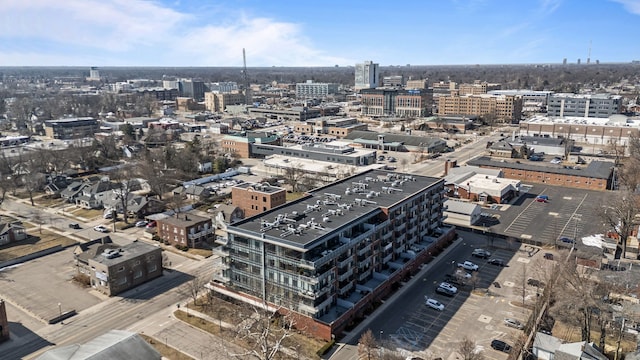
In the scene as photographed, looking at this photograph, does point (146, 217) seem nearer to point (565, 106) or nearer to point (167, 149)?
point (167, 149)

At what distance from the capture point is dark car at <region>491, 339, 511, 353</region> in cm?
3062

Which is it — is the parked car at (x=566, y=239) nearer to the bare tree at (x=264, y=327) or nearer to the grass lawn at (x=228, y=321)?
the grass lawn at (x=228, y=321)

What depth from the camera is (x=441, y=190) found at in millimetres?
50188

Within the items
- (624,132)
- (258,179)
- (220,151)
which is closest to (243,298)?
(258,179)

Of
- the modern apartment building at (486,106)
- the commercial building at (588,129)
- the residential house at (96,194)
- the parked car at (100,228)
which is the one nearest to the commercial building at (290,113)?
the modern apartment building at (486,106)

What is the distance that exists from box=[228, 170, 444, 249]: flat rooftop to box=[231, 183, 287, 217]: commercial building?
9883 millimetres

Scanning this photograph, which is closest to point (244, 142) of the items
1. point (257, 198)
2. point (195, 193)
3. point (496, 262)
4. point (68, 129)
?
point (195, 193)

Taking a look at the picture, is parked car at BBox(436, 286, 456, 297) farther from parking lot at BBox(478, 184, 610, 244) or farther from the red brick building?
the red brick building

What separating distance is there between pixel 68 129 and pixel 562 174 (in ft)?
A: 380

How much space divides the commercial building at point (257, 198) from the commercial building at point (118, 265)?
15.4 metres

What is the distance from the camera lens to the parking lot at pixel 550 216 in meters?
52.3

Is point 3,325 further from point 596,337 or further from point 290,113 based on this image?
point 290,113

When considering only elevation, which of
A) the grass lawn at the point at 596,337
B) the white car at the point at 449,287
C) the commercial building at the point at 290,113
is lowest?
the grass lawn at the point at 596,337

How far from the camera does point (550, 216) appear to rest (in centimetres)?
5825
